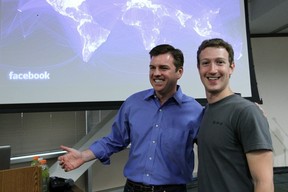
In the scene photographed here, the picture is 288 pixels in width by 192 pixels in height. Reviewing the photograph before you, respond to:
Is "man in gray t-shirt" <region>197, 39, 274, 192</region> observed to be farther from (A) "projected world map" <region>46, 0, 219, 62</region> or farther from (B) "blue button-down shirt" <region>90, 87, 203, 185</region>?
(A) "projected world map" <region>46, 0, 219, 62</region>

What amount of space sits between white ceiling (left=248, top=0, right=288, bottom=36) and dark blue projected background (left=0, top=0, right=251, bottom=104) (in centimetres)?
108

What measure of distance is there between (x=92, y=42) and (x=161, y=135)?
3.46 ft

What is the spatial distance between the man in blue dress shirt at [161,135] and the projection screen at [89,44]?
2.15ft

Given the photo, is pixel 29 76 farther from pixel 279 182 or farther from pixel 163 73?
pixel 279 182

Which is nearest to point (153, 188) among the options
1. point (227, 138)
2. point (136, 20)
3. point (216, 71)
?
point (227, 138)

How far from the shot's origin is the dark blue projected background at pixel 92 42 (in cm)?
194

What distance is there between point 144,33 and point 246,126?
149 centimetres

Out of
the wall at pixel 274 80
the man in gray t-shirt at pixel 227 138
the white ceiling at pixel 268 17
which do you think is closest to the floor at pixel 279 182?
the wall at pixel 274 80

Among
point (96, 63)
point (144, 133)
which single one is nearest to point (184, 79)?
point (96, 63)

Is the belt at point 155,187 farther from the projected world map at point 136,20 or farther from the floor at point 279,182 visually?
the floor at point 279,182

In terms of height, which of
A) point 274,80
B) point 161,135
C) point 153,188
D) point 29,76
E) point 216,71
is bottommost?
point 153,188

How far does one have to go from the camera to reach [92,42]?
7.08 feet

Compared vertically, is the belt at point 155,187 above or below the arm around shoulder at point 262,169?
below

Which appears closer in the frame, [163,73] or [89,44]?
[163,73]
